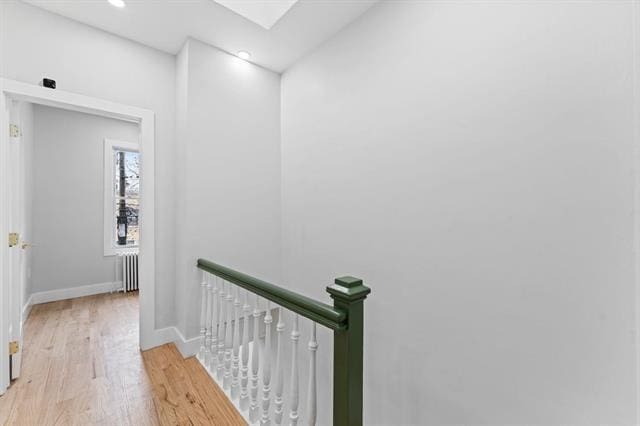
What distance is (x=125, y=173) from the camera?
4504 millimetres

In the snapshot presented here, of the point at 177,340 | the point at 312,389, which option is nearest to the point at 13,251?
the point at 177,340

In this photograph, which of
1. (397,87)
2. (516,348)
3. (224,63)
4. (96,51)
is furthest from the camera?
(224,63)

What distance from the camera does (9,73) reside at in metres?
2.00

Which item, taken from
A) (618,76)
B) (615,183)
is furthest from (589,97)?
(615,183)

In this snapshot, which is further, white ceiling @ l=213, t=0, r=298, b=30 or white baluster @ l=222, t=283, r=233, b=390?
white ceiling @ l=213, t=0, r=298, b=30

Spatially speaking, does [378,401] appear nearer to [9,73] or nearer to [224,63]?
[224,63]

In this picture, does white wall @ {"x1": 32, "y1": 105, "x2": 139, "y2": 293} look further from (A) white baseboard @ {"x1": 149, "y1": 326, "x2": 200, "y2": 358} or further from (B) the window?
(A) white baseboard @ {"x1": 149, "y1": 326, "x2": 200, "y2": 358}

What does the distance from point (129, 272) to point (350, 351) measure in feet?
14.3

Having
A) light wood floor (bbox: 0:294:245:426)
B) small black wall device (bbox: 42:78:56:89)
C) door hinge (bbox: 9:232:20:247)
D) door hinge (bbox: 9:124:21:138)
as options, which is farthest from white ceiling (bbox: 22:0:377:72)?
light wood floor (bbox: 0:294:245:426)

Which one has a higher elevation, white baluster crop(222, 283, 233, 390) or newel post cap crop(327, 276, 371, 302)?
newel post cap crop(327, 276, 371, 302)

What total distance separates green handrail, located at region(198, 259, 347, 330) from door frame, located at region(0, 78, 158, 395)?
1.09 m

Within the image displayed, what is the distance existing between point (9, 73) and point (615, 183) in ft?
11.9

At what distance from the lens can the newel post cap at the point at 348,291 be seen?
3.76ft

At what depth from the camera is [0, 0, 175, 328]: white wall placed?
2.04m
